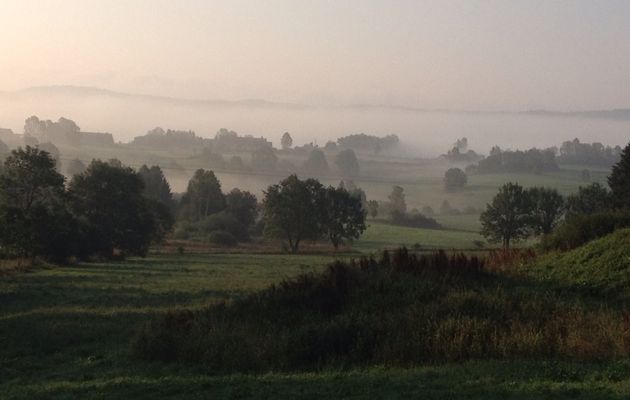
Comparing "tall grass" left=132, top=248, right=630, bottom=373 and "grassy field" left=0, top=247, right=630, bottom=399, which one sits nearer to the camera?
"grassy field" left=0, top=247, right=630, bottom=399

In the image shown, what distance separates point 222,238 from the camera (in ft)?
334

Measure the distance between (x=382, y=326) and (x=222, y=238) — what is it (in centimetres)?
8730

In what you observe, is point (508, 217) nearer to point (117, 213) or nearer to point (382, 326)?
point (117, 213)

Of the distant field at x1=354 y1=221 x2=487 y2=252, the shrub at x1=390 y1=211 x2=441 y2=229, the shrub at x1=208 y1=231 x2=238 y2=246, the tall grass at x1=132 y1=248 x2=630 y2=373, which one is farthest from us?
the shrub at x1=390 y1=211 x2=441 y2=229

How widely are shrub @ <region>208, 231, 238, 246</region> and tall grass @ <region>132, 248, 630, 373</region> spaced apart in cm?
8065

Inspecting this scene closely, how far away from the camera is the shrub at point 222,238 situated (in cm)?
10100

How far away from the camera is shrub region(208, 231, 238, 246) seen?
101000mm

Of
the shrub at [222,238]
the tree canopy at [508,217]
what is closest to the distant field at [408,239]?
the tree canopy at [508,217]

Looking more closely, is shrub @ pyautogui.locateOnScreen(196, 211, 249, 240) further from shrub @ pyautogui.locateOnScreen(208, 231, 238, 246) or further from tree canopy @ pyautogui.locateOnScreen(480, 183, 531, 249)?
tree canopy @ pyautogui.locateOnScreen(480, 183, 531, 249)

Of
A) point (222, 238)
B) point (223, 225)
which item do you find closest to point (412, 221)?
point (223, 225)

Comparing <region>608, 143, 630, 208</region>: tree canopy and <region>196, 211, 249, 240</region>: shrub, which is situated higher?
<region>608, 143, 630, 208</region>: tree canopy

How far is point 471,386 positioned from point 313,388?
9.10 feet

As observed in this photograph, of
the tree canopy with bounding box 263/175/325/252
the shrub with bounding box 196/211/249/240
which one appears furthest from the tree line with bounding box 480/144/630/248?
the shrub with bounding box 196/211/249/240

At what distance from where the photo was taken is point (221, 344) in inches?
616
